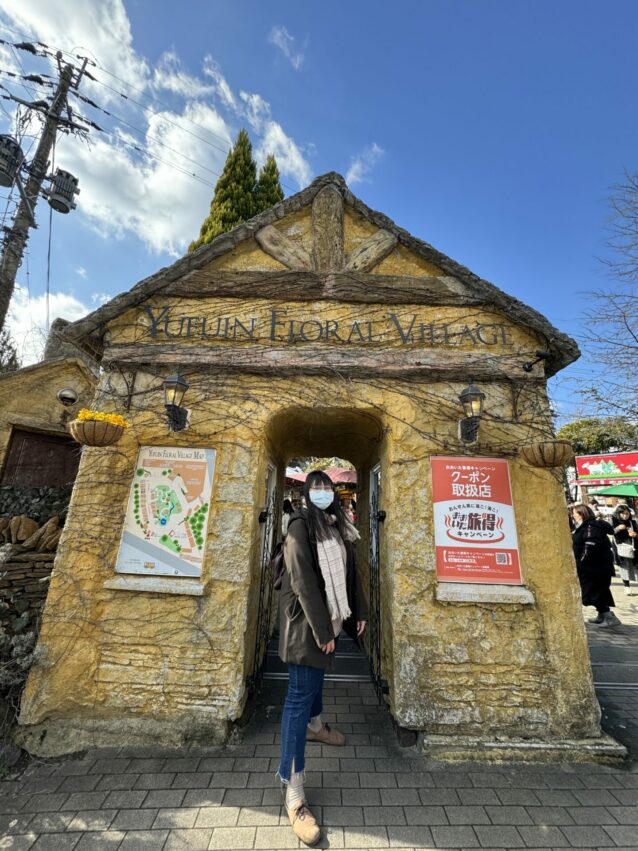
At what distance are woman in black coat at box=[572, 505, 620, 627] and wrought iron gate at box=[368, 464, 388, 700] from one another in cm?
399

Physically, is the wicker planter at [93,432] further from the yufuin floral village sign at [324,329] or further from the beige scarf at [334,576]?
the beige scarf at [334,576]

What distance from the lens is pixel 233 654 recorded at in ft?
11.0

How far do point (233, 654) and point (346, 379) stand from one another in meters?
2.78

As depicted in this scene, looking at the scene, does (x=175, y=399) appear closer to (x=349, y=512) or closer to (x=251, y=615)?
(x=251, y=615)

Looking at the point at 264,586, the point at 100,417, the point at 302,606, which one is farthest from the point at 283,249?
the point at 264,586

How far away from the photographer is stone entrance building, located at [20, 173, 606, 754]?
3.28 metres

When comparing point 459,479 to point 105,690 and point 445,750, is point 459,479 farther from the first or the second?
point 105,690

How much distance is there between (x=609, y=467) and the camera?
45.2ft

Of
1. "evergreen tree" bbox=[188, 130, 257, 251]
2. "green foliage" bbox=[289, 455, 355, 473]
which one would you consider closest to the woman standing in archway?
"green foliage" bbox=[289, 455, 355, 473]

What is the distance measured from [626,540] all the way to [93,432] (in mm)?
11208

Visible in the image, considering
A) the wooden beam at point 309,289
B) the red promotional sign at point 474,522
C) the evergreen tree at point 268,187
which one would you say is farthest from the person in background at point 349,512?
the evergreen tree at point 268,187

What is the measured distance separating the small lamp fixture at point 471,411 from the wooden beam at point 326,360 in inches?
13.5

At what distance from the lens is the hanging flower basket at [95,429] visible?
3.27 meters

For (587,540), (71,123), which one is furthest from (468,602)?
(71,123)
